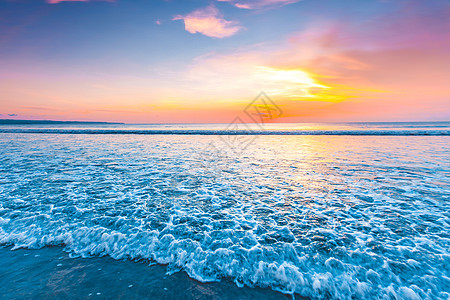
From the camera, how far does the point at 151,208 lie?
22.3 ft

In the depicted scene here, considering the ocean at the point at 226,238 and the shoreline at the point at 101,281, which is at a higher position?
the ocean at the point at 226,238

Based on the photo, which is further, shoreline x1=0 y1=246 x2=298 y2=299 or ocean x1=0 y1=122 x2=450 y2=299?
ocean x1=0 y1=122 x2=450 y2=299

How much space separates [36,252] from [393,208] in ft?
34.2

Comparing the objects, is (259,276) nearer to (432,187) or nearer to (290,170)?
(290,170)

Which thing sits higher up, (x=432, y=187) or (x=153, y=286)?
(x=432, y=187)

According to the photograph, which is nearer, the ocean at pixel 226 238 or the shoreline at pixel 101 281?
the shoreline at pixel 101 281

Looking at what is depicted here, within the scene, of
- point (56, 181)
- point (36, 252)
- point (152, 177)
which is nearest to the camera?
point (36, 252)

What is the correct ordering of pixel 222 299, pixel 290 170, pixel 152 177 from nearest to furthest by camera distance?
pixel 222 299
pixel 152 177
pixel 290 170

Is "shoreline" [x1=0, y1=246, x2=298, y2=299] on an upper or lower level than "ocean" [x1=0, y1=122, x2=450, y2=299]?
lower

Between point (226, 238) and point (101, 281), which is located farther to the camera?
point (226, 238)

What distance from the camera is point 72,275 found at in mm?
3930

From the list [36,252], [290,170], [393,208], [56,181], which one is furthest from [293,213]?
[56,181]

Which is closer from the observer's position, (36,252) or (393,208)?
(36,252)

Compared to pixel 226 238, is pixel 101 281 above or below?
below
